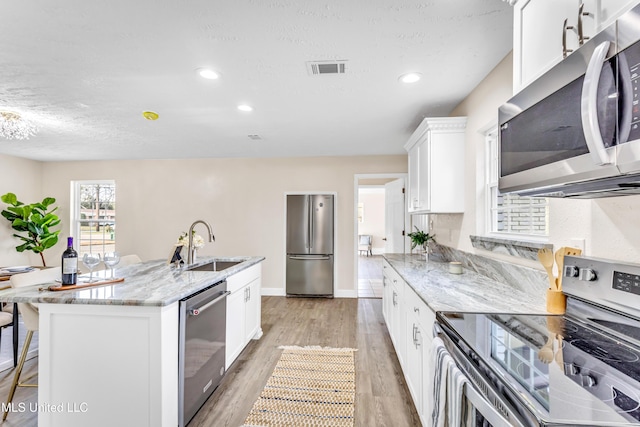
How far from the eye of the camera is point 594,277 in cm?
119

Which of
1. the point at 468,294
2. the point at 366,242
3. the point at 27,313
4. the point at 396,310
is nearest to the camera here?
the point at 468,294

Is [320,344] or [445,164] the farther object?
[320,344]

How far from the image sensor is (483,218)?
2.48 m

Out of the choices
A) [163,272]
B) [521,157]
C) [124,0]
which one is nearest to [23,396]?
[163,272]

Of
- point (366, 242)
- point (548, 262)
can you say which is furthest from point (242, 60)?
point (366, 242)

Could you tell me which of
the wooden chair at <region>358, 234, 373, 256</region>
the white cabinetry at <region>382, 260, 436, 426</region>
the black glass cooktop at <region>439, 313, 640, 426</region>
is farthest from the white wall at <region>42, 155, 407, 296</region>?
the wooden chair at <region>358, 234, 373, 256</region>

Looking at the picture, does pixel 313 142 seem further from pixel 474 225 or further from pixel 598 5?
pixel 598 5

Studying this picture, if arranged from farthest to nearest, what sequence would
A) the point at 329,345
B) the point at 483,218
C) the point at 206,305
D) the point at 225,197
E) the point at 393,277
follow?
the point at 225,197 → the point at 329,345 → the point at 393,277 → the point at 483,218 → the point at 206,305

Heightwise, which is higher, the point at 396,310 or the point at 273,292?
the point at 396,310

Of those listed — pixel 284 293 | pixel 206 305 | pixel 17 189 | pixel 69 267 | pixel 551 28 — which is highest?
pixel 551 28

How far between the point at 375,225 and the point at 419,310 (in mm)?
9247

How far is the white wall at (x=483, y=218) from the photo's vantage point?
1.18m

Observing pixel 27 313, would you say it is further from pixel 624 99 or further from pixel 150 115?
pixel 624 99

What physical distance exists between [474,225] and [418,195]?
0.75 metres
